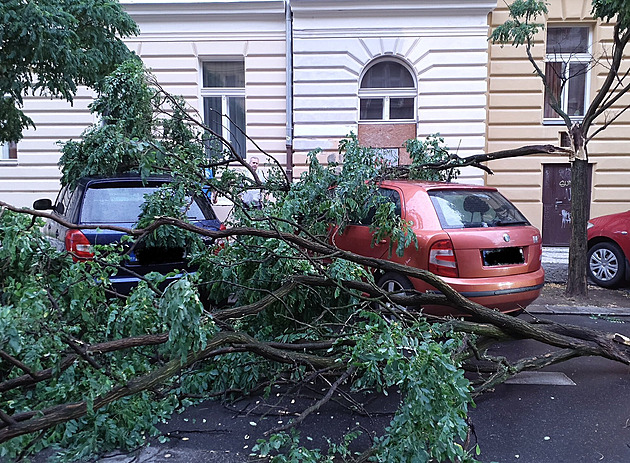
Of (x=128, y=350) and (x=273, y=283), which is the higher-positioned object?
(x=273, y=283)

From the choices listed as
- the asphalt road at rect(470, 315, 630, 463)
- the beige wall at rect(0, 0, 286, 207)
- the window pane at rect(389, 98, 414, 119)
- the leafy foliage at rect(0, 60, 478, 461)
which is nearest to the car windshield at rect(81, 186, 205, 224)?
the leafy foliage at rect(0, 60, 478, 461)

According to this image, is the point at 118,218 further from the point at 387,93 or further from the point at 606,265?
the point at 387,93

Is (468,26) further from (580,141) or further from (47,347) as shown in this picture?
(47,347)

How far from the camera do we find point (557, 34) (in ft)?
38.8

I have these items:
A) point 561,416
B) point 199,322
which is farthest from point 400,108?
point 199,322

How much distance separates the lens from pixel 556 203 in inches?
466

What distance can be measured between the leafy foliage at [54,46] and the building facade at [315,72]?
146 inches

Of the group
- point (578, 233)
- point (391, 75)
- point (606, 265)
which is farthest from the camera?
point (391, 75)

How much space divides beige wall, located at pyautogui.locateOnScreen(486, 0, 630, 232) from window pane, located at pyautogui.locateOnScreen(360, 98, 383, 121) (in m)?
2.48

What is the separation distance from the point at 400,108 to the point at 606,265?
5.82m

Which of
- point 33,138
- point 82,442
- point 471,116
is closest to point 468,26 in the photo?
point 471,116

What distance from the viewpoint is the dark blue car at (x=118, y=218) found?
4.96m

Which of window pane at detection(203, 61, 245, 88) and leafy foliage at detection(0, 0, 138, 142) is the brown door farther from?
leafy foliage at detection(0, 0, 138, 142)

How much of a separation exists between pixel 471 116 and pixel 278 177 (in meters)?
7.26
